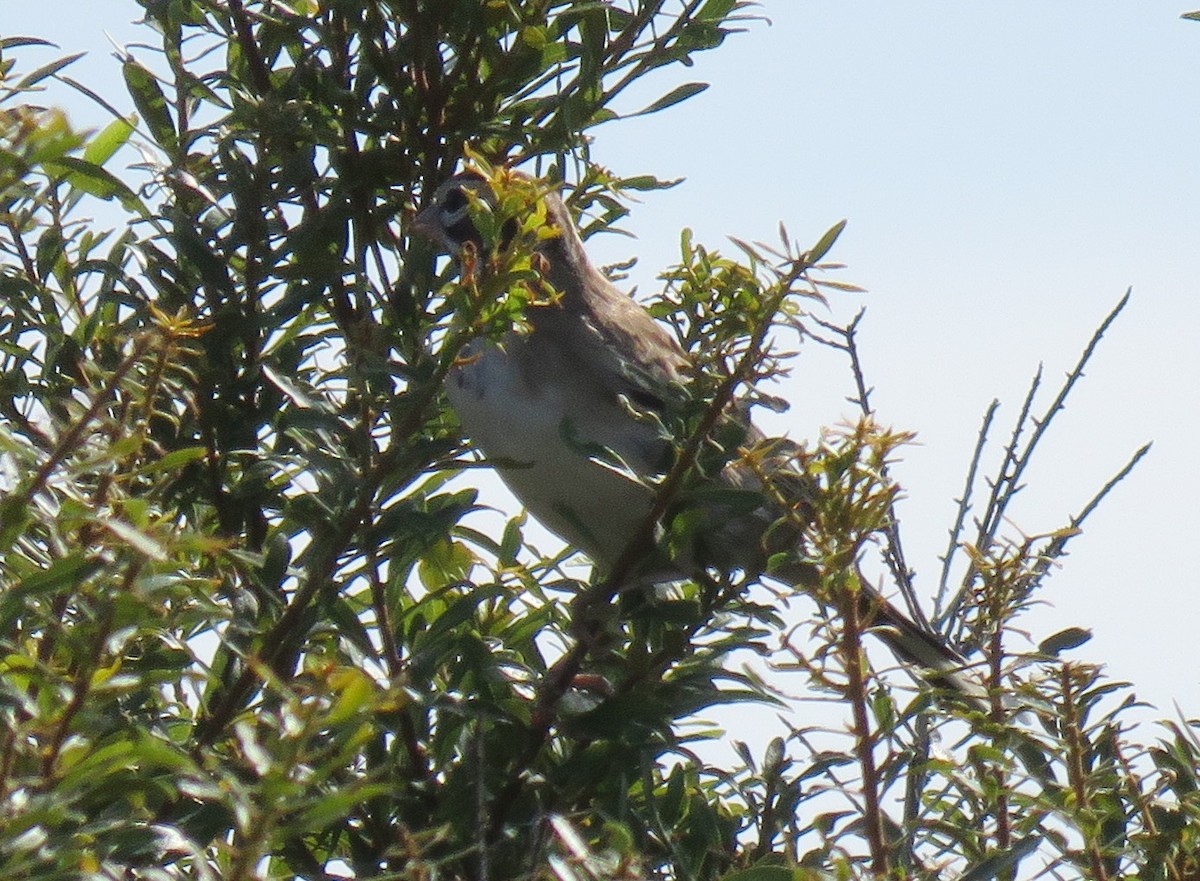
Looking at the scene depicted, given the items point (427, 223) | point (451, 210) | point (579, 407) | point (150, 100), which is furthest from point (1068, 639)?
point (579, 407)

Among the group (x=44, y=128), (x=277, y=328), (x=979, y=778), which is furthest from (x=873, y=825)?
(x=277, y=328)

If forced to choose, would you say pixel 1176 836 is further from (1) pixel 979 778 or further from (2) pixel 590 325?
(2) pixel 590 325

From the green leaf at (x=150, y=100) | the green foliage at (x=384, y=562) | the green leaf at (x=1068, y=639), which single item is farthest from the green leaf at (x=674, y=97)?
the green leaf at (x=1068, y=639)

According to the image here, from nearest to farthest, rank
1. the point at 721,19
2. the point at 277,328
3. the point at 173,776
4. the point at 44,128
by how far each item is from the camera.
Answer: the point at 44,128, the point at 173,776, the point at 277,328, the point at 721,19

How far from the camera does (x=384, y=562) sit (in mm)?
2375

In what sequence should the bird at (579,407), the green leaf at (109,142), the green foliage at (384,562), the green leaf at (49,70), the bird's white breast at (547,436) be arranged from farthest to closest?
the bird's white breast at (547,436)
the bird at (579,407)
the green leaf at (109,142)
the green leaf at (49,70)
the green foliage at (384,562)

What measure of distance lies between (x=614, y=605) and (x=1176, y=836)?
920 millimetres

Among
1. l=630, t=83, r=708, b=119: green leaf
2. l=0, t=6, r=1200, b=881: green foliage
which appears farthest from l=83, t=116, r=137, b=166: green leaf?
l=630, t=83, r=708, b=119: green leaf

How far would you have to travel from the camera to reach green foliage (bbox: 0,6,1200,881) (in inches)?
53.5

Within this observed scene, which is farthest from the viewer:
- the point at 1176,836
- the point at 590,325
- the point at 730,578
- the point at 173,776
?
the point at 590,325

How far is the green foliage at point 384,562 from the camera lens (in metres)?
1.36

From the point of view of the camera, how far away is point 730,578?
2322mm

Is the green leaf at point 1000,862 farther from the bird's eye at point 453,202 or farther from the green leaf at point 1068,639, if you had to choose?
the bird's eye at point 453,202

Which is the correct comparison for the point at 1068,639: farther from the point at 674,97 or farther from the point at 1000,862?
the point at 674,97
